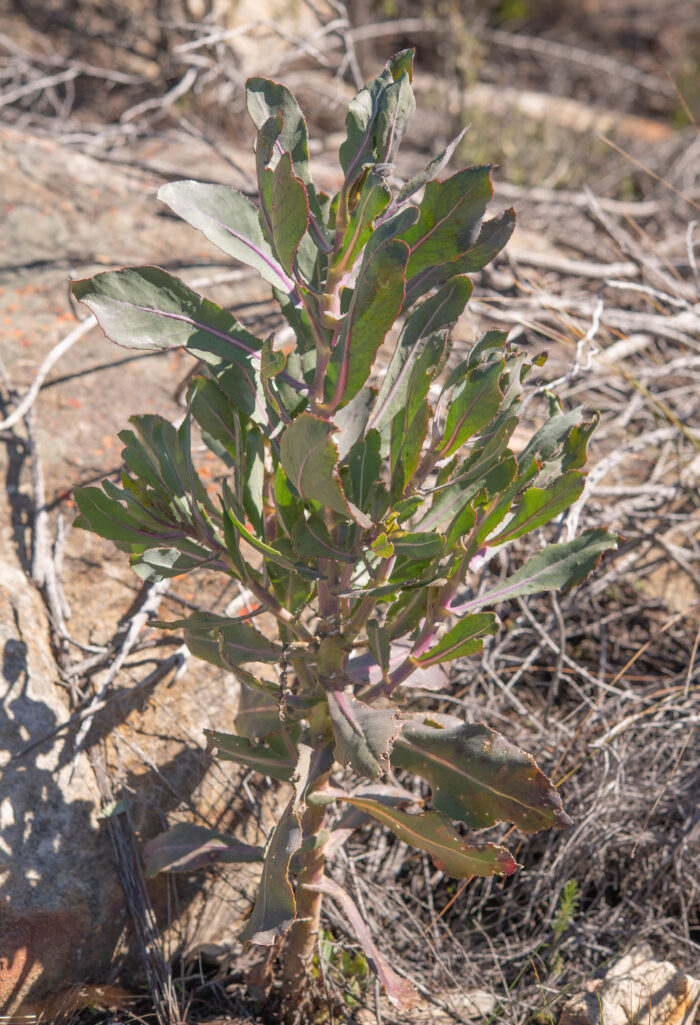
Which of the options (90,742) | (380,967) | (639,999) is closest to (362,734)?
(380,967)

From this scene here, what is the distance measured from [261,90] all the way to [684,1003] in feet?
6.16

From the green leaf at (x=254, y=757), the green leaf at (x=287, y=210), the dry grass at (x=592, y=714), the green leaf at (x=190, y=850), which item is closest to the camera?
the green leaf at (x=287, y=210)

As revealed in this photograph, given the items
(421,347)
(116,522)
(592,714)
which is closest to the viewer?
(421,347)

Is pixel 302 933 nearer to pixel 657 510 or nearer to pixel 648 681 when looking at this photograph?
pixel 648 681

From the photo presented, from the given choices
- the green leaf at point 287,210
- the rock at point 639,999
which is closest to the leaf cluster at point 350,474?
the green leaf at point 287,210

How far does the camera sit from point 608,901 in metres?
2.09

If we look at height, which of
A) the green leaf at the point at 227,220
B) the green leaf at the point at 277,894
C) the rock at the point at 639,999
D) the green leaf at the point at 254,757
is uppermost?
the green leaf at the point at 227,220

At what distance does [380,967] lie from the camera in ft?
4.93

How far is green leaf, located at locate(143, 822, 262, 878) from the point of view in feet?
5.24

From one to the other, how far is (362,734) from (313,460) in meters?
0.45

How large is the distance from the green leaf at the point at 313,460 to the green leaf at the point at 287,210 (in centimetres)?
25

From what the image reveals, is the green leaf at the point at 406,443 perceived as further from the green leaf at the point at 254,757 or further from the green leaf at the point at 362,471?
the green leaf at the point at 254,757

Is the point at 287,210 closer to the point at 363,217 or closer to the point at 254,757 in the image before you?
the point at 363,217

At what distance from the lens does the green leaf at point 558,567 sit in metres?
1.47
